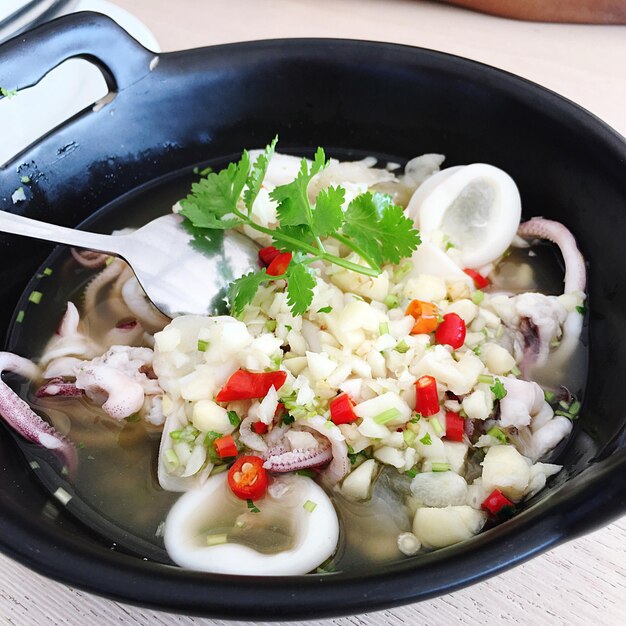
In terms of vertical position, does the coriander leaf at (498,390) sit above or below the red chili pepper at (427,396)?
above

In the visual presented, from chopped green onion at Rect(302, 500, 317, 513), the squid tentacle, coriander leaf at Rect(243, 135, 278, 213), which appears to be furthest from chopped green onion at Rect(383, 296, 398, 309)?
the squid tentacle

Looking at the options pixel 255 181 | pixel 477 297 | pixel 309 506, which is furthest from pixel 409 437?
pixel 255 181

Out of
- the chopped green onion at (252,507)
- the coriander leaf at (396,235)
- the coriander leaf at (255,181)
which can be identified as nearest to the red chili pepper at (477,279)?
the coriander leaf at (396,235)

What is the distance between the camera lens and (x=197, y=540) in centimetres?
138

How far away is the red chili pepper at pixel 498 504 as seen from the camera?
1341mm

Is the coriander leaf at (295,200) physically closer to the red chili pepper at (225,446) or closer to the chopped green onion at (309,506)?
the red chili pepper at (225,446)

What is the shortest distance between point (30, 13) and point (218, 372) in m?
1.59

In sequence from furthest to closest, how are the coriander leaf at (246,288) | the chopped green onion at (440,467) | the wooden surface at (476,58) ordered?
the coriander leaf at (246,288) → the chopped green onion at (440,467) → the wooden surface at (476,58)

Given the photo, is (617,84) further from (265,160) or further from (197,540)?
(197,540)

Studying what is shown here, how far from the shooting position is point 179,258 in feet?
5.91

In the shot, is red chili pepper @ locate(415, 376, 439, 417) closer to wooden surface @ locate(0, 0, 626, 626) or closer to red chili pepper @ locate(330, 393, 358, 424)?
red chili pepper @ locate(330, 393, 358, 424)

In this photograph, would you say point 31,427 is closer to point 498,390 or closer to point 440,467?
point 440,467

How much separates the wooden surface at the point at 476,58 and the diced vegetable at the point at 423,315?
0.54 m

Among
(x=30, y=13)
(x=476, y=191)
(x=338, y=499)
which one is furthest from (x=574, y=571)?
(x=30, y=13)
